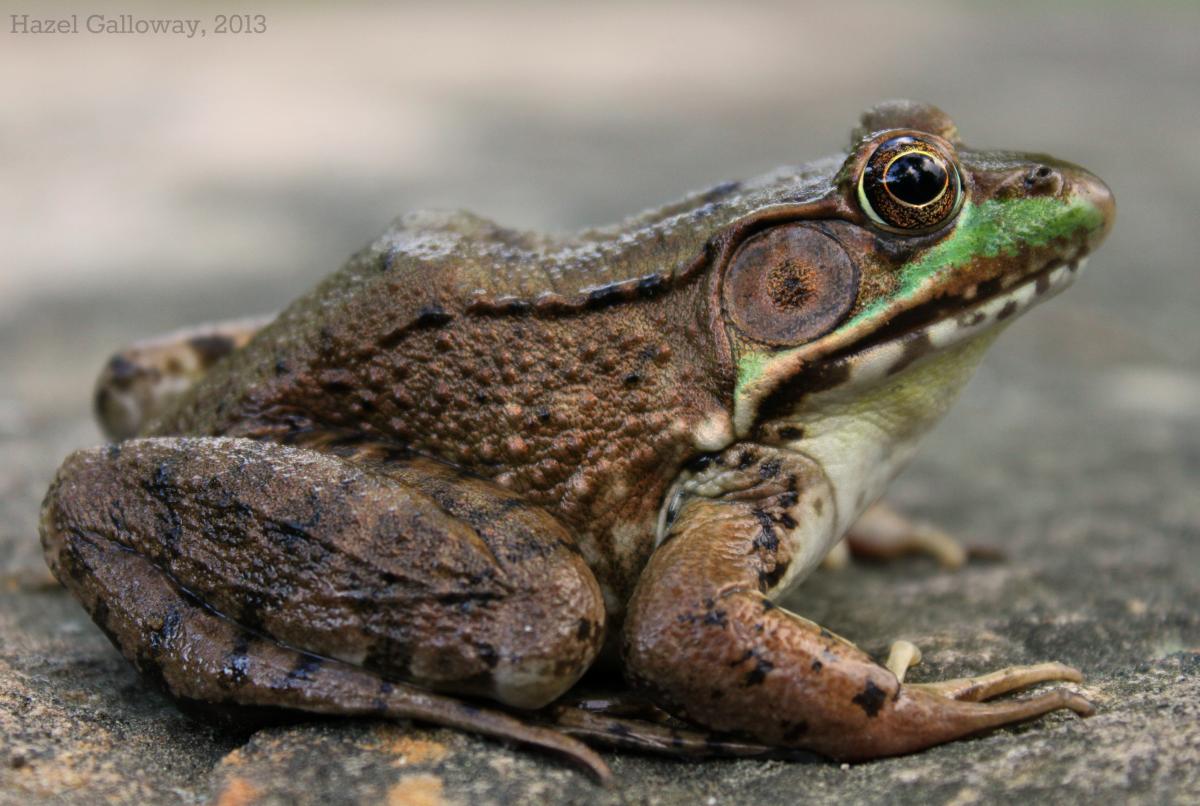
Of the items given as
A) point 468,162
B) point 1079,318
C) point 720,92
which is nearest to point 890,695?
point 1079,318

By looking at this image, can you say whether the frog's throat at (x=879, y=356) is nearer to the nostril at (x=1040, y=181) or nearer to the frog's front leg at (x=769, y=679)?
the nostril at (x=1040, y=181)

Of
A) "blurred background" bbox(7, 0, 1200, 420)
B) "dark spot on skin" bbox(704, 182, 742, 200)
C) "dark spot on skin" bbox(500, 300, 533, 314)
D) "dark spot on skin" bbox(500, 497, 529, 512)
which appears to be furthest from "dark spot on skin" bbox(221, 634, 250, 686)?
"blurred background" bbox(7, 0, 1200, 420)

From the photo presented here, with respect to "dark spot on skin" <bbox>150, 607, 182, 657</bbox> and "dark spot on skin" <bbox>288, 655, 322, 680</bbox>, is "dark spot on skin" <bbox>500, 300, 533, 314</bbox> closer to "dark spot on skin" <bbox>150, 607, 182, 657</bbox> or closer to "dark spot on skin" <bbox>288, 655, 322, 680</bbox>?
"dark spot on skin" <bbox>288, 655, 322, 680</bbox>

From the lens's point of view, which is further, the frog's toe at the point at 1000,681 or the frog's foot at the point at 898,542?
the frog's foot at the point at 898,542

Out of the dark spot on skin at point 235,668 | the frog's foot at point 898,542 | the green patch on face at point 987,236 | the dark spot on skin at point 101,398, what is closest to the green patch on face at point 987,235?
the green patch on face at point 987,236

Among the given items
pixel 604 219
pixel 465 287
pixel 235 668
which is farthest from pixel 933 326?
pixel 604 219

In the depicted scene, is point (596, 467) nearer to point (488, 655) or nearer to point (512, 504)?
point (512, 504)
